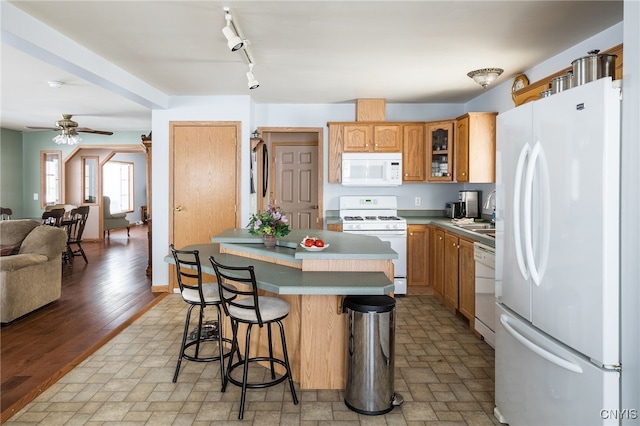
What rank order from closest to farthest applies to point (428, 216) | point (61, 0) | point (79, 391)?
point (61, 0), point (79, 391), point (428, 216)

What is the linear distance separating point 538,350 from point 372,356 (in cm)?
88

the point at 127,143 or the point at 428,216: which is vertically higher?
the point at 127,143

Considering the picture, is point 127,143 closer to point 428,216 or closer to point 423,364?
point 428,216

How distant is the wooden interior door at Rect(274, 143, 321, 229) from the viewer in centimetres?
673

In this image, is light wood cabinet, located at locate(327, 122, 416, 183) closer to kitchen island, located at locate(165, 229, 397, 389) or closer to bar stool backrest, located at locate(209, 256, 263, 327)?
kitchen island, located at locate(165, 229, 397, 389)

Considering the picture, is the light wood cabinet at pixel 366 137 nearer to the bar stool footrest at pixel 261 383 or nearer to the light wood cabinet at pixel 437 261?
the light wood cabinet at pixel 437 261

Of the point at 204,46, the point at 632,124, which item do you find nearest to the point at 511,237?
the point at 632,124

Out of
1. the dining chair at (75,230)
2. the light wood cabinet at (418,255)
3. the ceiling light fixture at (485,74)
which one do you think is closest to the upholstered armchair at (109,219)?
the dining chair at (75,230)

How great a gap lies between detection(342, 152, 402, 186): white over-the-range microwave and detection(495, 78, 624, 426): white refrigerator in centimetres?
299

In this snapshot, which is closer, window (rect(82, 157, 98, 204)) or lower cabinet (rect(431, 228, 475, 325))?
lower cabinet (rect(431, 228, 475, 325))

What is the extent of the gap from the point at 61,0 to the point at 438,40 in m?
2.51

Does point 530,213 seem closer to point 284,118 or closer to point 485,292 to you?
point 485,292

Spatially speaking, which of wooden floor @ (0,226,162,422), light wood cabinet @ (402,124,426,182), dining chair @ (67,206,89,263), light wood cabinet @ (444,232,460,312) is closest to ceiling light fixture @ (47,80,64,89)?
wooden floor @ (0,226,162,422)

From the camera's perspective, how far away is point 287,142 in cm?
671
